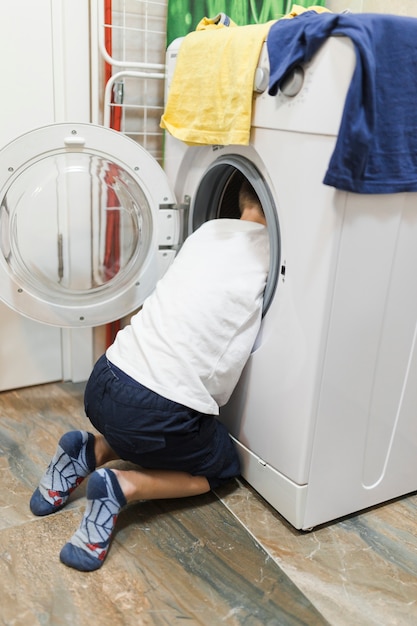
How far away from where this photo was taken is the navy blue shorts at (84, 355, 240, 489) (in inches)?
46.5

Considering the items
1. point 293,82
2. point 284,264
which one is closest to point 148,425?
point 284,264

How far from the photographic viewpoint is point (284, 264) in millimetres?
1169

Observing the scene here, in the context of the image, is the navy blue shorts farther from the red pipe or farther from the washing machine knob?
the washing machine knob

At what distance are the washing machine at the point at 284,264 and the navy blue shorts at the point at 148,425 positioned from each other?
13 cm

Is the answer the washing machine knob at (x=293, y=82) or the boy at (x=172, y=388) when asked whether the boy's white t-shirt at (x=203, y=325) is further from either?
the washing machine knob at (x=293, y=82)

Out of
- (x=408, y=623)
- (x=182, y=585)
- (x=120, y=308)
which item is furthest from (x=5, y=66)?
(x=408, y=623)

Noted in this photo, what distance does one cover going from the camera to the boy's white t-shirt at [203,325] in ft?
3.91

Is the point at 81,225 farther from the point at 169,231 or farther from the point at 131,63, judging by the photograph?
the point at 131,63

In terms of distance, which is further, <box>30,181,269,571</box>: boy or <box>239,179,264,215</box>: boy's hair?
<box>239,179,264,215</box>: boy's hair

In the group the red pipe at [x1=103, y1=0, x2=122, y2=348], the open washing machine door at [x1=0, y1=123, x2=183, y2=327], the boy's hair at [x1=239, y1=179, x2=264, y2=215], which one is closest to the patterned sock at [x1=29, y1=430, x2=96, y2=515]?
the open washing machine door at [x1=0, y1=123, x2=183, y2=327]

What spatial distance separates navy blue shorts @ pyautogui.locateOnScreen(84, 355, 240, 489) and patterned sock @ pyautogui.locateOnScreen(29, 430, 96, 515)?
73 mm

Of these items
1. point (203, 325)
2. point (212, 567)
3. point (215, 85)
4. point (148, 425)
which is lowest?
point (212, 567)

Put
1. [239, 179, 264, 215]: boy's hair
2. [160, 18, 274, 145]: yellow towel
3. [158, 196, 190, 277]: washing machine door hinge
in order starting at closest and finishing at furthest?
[160, 18, 274, 145]: yellow towel
[239, 179, 264, 215]: boy's hair
[158, 196, 190, 277]: washing machine door hinge

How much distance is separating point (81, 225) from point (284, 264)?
24.7 inches
